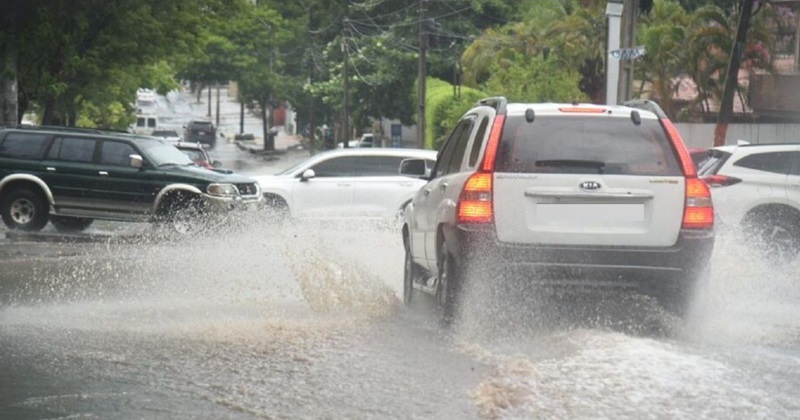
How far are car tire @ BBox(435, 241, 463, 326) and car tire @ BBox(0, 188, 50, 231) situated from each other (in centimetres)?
1253

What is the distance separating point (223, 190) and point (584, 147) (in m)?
12.2

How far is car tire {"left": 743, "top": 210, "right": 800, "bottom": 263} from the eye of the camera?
15.2m

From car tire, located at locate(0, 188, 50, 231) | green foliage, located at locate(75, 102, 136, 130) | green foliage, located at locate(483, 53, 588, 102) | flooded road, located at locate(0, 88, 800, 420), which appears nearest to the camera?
flooded road, located at locate(0, 88, 800, 420)

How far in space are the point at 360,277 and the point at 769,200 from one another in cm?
591

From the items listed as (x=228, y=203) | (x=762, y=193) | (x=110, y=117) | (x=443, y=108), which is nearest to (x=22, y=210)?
(x=228, y=203)

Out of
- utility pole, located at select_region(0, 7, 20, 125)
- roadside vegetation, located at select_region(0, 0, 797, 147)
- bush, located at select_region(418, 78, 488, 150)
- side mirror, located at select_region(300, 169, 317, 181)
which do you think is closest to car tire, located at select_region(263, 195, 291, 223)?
side mirror, located at select_region(300, 169, 317, 181)

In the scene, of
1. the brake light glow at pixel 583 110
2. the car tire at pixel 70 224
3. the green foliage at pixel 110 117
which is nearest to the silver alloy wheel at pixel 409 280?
the brake light glow at pixel 583 110

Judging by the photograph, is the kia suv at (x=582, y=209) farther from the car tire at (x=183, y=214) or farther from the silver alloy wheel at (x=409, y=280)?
the car tire at (x=183, y=214)

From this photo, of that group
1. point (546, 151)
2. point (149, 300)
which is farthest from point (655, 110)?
point (149, 300)

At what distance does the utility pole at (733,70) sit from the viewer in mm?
30125

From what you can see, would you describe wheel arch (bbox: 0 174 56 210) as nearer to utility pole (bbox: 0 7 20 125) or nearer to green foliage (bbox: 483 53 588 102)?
utility pole (bbox: 0 7 20 125)

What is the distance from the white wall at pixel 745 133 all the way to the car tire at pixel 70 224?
18329 mm

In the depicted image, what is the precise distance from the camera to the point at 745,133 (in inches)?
1399

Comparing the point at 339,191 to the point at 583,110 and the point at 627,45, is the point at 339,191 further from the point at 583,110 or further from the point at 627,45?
the point at 583,110
